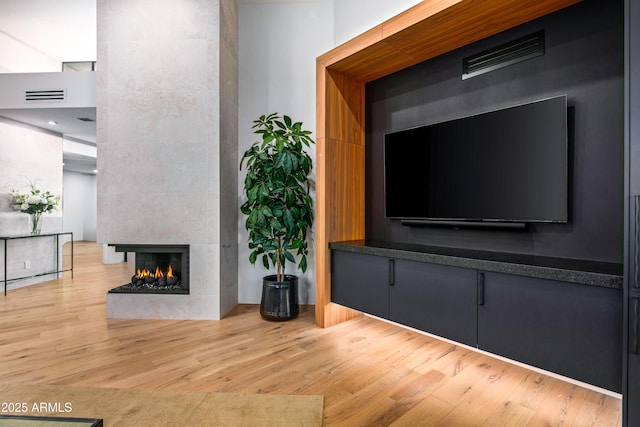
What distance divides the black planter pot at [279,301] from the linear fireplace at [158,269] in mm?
801

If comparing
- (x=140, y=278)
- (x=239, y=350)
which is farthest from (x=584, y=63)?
(x=140, y=278)

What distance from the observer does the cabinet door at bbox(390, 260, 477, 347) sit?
2.14m

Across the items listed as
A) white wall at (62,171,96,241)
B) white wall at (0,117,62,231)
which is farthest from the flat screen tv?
white wall at (62,171,96,241)

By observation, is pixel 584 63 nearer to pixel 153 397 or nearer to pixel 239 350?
pixel 239 350

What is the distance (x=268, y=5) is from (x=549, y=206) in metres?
3.43

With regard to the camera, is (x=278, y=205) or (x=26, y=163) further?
(x=26, y=163)

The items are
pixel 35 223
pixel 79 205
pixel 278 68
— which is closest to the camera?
pixel 278 68

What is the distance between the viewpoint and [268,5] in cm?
369

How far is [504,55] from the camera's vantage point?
2.41 m

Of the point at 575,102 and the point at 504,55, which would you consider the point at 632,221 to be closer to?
the point at 575,102

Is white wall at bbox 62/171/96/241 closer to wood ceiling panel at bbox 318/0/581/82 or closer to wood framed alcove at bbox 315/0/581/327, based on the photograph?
wood framed alcove at bbox 315/0/581/327

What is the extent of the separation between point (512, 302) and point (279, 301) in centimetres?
197

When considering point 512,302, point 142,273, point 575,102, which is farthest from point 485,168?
point 142,273

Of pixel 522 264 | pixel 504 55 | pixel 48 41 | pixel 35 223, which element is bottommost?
pixel 522 264
